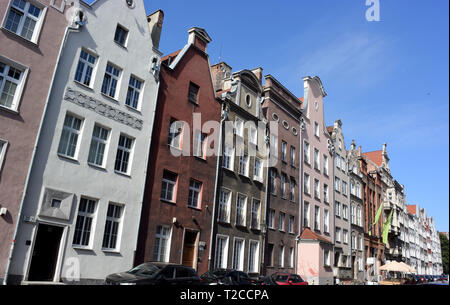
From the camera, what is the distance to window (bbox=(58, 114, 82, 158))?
1764 centimetres

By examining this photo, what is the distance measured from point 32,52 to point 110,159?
6.37 meters

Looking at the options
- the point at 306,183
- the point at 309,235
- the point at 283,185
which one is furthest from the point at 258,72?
the point at 309,235

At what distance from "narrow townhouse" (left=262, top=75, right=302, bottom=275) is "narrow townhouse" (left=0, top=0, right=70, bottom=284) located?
20061mm

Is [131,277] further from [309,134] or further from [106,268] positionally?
[309,134]

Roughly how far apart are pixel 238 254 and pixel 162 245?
781 cm

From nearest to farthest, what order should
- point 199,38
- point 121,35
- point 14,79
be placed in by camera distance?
point 14,79, point 121,35, point 199,38

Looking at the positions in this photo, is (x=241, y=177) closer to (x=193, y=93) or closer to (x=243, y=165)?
(x=243, y=165)

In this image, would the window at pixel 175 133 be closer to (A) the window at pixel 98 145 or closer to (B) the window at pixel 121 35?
(A) the window at pixel 98 145

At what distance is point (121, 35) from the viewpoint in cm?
2141

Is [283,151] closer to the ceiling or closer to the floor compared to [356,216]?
closer to the ceiling

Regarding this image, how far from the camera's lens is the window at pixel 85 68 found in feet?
61.5

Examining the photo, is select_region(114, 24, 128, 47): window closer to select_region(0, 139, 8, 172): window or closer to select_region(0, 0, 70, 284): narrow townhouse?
select_region(0, 0, 70, 284): narrow townhouse

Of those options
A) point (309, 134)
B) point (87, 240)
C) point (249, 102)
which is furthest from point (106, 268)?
point (309, 134)

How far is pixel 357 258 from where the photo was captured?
156ft
